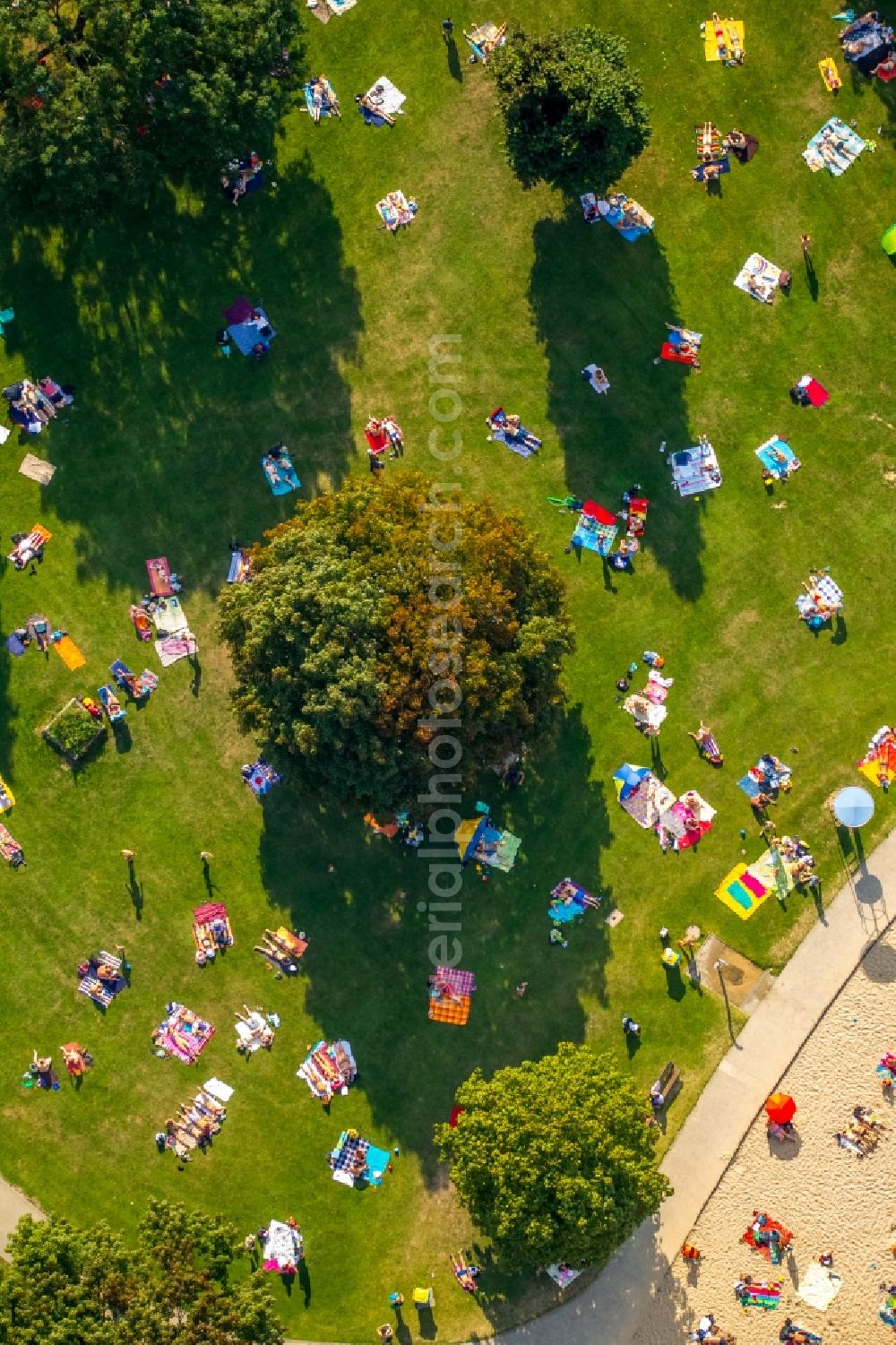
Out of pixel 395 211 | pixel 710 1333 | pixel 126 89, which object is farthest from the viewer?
pixel 395 211

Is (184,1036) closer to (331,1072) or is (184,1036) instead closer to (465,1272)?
(331,1072)

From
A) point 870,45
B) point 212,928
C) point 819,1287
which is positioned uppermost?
point 870,45

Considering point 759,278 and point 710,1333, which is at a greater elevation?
point 759,278

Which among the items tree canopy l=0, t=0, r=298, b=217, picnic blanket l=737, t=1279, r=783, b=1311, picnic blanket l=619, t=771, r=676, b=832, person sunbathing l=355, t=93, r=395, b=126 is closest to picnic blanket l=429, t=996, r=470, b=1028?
picnic blanket l=619, t=771, r=676, b=832

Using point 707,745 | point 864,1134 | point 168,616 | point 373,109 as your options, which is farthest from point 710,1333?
point 373,109

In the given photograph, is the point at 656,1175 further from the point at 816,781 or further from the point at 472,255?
the point at 472,255

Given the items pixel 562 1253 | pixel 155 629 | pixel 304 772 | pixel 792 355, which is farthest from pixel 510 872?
pixel 792 355

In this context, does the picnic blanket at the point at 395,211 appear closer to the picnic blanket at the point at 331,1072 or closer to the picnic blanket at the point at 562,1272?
the picnic blanket at the point at 331,1072
